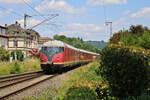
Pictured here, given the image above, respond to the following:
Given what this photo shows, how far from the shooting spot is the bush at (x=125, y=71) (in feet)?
19.4

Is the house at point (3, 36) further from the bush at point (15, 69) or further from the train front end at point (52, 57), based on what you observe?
the train front end at point (52, 57)

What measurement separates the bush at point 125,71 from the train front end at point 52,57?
44.6ft

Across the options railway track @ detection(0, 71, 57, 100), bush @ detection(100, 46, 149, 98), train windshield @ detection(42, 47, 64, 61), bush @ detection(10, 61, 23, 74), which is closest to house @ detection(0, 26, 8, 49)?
bush @ detection(10, 61, 23, 74)

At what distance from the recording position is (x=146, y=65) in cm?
607

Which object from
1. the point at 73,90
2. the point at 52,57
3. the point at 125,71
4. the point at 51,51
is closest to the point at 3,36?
the point at 51,51

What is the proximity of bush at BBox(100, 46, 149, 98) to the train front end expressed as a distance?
44.6 feet

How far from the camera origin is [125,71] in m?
5.93

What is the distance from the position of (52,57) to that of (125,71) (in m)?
14.3

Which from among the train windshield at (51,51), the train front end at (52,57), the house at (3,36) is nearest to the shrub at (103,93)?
the train front end at (52,57)

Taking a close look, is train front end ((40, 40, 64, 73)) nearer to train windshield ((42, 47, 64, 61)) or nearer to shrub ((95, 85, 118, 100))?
train windshield ((42, 47, 64, 61))

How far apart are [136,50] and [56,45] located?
14611mm

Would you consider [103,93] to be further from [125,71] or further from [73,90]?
[73,90]

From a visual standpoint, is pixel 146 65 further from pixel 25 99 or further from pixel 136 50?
pixel 25 99

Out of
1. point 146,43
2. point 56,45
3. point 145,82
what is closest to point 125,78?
point 145,82
